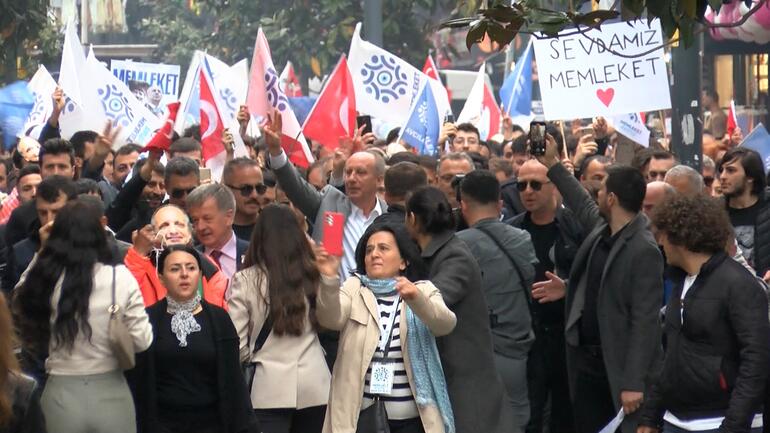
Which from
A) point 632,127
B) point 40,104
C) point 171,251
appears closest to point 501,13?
A: point 171,251

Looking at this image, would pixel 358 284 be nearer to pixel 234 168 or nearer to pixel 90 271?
pixel 90 271

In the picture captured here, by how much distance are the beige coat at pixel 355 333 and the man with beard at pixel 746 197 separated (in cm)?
272

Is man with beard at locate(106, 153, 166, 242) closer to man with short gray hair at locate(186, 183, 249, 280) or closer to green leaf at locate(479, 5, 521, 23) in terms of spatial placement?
man with short gray hair at locate(186, 183, 249, 280)

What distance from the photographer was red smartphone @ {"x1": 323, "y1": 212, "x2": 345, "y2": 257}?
745 cm

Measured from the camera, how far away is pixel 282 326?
304 inches

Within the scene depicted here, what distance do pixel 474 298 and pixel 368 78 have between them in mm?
8180

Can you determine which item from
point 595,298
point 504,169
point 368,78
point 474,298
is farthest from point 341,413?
point 368,78

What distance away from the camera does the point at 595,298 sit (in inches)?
337

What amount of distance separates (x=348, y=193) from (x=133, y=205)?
1330mm

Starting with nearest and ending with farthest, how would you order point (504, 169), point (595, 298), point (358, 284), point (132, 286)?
point (132, 286) → point (358, 284) → point (595, 298) → point (504, 169)

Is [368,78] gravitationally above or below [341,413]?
above

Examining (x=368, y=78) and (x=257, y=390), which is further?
(x=368, y=78)

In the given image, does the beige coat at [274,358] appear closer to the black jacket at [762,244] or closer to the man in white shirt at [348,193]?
the man in white shirt at [348,193]

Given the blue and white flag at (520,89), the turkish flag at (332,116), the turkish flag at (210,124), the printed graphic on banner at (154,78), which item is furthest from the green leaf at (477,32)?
the blue and white flag at (520,89)
